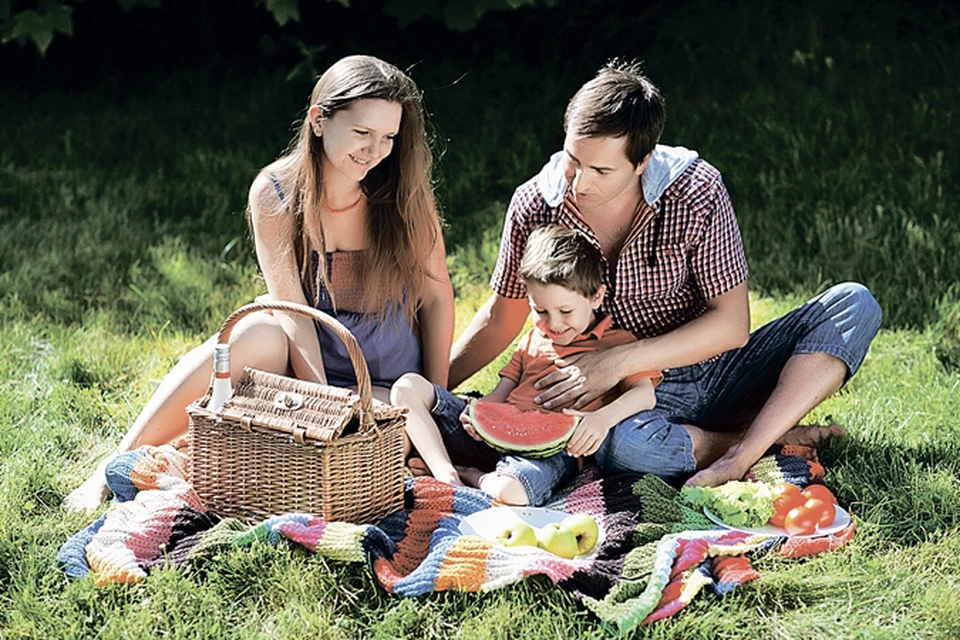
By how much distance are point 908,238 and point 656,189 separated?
2314 millimetres

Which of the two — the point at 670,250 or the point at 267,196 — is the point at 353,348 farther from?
the point at 670,250

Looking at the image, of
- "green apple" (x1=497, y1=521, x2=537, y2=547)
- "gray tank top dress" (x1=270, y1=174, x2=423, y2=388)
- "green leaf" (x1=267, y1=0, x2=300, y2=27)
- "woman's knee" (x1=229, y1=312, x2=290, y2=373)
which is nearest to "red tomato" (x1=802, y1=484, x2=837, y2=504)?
"green apple" (x1=497, y1=521, x2=537, y2=547)

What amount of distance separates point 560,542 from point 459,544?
0.25 meters

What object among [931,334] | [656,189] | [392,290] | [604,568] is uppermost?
[656,189]

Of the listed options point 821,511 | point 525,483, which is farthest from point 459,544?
point 821,511

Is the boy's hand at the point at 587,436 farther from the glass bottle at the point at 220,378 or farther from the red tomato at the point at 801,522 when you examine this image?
the glass bottle at the point at 220,378

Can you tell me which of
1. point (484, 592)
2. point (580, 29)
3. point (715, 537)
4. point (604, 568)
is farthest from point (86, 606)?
point (580, 29)

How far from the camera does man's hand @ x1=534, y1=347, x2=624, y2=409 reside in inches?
138

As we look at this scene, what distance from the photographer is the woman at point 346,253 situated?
3521 mm

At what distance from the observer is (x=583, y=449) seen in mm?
3396

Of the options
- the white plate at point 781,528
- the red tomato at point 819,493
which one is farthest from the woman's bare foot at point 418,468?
the red tomato at point 819,493

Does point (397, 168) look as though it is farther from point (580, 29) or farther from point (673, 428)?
point (580, 29)

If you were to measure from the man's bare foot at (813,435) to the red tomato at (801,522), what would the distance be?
1.90 ft

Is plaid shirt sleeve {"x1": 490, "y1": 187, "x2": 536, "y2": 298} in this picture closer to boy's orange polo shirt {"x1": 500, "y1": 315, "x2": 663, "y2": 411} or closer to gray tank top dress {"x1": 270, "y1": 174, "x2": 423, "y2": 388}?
boy's orange polo shirt {"x1": 500, "y1": 315, "x2": 663, "y2": 411}
